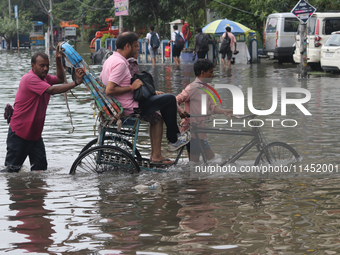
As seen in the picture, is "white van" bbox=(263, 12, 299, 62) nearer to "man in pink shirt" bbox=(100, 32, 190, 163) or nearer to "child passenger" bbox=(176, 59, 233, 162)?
"child passenger" bbox=(176, 59, 233, 162)

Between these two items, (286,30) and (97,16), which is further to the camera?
(97,16)

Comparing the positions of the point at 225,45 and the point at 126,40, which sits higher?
the point at 126,40

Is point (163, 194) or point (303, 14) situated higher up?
point (303, 14)

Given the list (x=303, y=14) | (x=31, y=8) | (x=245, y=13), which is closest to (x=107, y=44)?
(x=245, y=13)

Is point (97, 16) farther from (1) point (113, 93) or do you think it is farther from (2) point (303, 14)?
(1) point (113, 93)

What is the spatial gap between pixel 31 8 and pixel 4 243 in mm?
84614

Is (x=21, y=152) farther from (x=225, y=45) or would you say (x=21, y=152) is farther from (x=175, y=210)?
(x=225, y=45)

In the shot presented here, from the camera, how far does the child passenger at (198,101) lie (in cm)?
678

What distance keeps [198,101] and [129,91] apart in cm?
Answer: 95

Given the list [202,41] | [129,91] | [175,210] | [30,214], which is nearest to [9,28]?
[202,41]

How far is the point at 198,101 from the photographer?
6.91 meters

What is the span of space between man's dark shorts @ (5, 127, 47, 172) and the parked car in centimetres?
1494

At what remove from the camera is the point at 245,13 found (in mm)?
34688

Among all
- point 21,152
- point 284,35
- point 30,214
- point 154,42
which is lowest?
point 30,214
